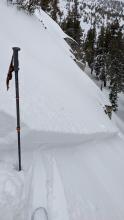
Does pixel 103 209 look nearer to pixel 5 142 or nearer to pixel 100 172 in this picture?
pixel 100 172

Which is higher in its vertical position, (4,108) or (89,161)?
(4,108)

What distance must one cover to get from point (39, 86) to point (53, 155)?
3.33 metres

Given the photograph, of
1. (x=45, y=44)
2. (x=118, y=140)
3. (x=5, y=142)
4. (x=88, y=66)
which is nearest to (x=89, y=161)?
(x=5, y=142)

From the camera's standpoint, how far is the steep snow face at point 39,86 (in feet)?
28.9

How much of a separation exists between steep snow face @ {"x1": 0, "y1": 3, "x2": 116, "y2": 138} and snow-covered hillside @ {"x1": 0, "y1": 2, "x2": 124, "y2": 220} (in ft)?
0.13

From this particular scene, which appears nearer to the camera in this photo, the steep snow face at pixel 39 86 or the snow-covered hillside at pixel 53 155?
the snow-covered hillside at pixel 53 155

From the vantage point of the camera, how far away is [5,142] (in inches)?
296

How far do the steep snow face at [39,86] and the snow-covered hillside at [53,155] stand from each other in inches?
1.6

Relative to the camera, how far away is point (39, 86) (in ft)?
34.6

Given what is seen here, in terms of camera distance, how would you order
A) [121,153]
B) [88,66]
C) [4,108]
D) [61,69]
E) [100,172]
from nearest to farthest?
[4,108], [100,172], [121,153], [61,69], [88,66]

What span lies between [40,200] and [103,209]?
1.98 meters

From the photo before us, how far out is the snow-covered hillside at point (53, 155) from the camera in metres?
6.63

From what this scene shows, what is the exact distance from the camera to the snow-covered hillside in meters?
6.63

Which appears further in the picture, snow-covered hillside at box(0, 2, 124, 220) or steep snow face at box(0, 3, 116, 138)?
steep snow face at box(0, 3, 116, 138)
